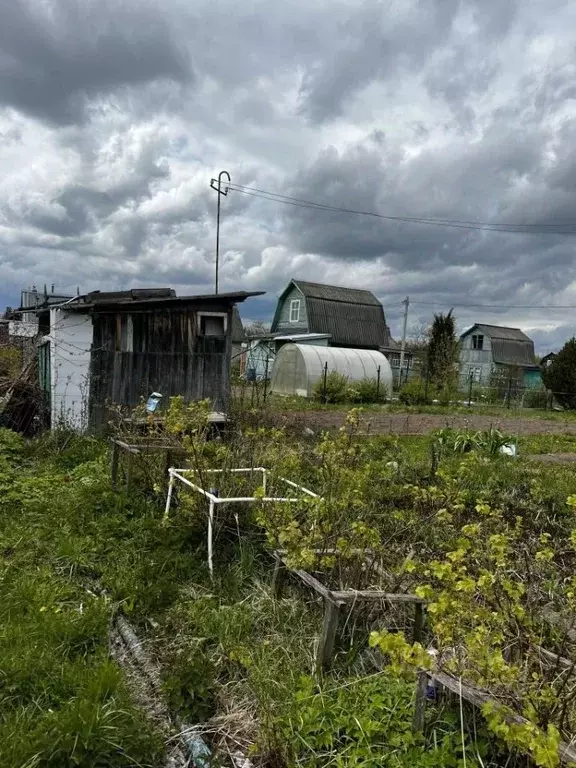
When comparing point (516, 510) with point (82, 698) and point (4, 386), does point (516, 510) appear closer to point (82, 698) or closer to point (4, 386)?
point (82, 698)

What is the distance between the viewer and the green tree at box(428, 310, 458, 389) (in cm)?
2516

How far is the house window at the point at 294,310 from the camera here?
34.2 meters

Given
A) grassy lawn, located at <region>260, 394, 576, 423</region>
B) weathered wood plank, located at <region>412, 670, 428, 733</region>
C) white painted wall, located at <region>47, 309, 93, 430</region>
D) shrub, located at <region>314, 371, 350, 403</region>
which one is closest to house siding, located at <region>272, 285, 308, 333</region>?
shrub, located at <region>314, 371, 350, 403</region>

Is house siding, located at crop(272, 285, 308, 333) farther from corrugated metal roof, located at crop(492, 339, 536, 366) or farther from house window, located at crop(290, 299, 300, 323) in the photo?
corrugated metal roof, located at crop(492, 339, 536, 366)

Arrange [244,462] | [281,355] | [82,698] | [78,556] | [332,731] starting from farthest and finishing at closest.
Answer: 1. [281,355]
2. [244,462]
3. [78,556]
4. [82,698]
5. [332,731]

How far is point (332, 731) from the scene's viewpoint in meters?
2.19

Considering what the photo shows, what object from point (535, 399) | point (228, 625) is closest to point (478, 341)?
point (535, 399)

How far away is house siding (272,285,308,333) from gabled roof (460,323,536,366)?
59.3 ft

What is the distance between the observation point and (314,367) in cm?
2186

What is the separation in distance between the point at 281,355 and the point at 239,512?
1975 centimetres

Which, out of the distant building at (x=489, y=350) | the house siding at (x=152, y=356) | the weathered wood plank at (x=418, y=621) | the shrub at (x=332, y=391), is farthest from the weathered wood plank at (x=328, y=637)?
the distant building at (x=489, y=350)

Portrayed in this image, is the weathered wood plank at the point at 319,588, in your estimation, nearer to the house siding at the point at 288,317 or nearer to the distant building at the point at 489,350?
the house siding at the point at 288,317

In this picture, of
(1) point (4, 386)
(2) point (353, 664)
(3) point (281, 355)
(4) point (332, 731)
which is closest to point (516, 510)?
(2) point (353, 664)

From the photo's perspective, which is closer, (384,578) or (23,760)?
(23,760)
